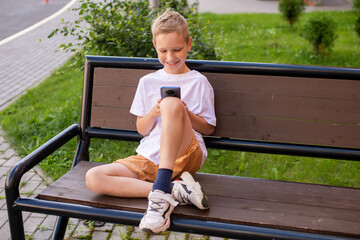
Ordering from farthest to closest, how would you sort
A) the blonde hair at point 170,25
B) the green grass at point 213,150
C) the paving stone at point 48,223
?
1. the green grass at point 213,150
2. the paving stone at point 48,223
3. the blonde hair at point 170,25

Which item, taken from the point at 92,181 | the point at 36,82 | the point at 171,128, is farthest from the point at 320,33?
the point at 92,181

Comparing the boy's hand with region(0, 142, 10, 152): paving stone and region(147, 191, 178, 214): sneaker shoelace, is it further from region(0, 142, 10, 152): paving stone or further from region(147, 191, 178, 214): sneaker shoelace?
region(0, 142, 10, 152): paving stone

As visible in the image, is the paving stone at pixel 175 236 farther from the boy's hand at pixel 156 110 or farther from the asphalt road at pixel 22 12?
the asphalt road at pixel 22 12

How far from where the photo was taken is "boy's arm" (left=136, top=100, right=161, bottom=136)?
2.37 metres

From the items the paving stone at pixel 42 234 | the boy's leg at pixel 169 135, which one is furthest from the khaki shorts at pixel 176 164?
the paving stone at pixel 42 234

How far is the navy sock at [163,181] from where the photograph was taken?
208 centimetres

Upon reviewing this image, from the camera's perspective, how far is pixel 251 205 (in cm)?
216

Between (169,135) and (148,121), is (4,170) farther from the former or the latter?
(169,135)

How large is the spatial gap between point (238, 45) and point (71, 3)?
892 centimetres

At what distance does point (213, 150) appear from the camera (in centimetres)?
418

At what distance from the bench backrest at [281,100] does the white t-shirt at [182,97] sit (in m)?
0.12

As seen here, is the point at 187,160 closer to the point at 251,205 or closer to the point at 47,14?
the point at 251,205

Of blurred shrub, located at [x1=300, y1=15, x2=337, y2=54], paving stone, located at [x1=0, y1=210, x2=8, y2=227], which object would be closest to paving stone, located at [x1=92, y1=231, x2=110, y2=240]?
paving stone, located at [x1=0, y1=210, x2=8, y2=227]

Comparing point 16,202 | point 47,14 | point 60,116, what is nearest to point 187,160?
point 16,202
